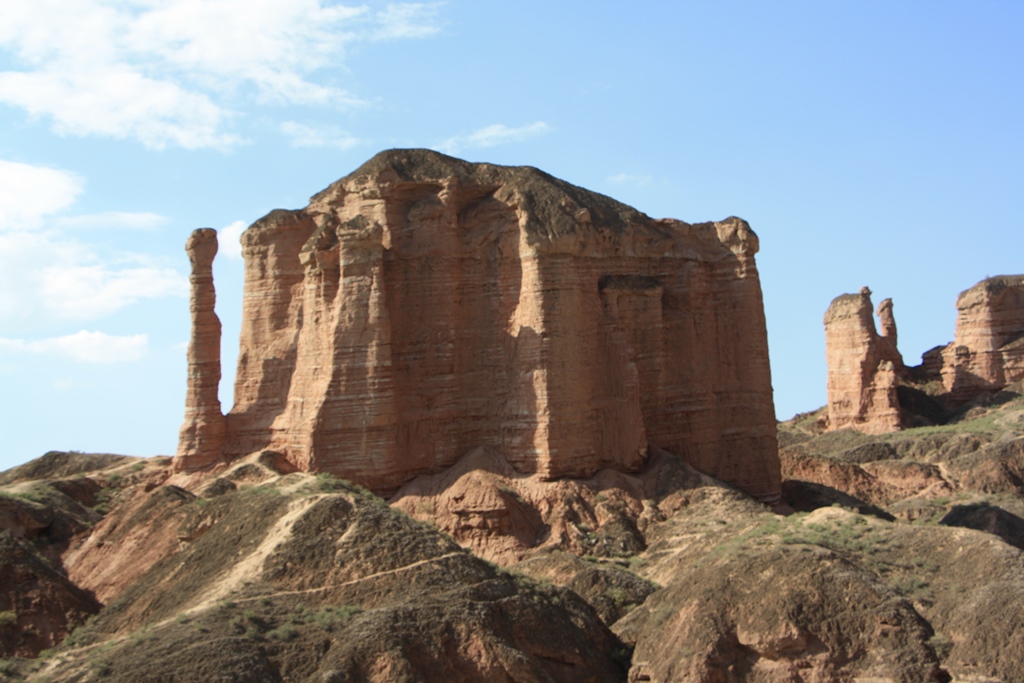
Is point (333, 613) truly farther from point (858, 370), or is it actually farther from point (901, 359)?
point (901, 359)

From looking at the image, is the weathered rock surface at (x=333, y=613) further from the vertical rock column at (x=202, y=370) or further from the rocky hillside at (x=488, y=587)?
the vertical rock column at (x=202, y=370)

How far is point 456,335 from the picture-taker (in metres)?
36.7

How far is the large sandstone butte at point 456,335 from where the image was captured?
35.4m

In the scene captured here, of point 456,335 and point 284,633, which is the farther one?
point 456,335

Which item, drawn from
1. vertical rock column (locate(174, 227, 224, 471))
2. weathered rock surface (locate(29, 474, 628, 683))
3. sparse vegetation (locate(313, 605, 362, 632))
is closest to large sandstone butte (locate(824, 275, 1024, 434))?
vertical rock column (locate(174, 227, 224, 471))

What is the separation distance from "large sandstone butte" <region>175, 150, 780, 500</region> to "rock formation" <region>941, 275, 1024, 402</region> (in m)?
30.1

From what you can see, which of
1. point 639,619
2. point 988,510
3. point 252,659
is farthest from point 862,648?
point 988,510

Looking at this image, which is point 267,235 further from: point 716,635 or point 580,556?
point 716,635

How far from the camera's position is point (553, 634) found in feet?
76.3

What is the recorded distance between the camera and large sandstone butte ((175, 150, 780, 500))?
35438 mm

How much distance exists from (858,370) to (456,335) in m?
32.3

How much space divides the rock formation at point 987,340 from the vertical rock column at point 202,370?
4100 cm

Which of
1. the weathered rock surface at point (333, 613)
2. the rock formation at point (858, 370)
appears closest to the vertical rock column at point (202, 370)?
the weathered rock surface at point (333, 613)

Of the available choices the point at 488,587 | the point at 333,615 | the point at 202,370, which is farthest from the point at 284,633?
the point at 202,370
